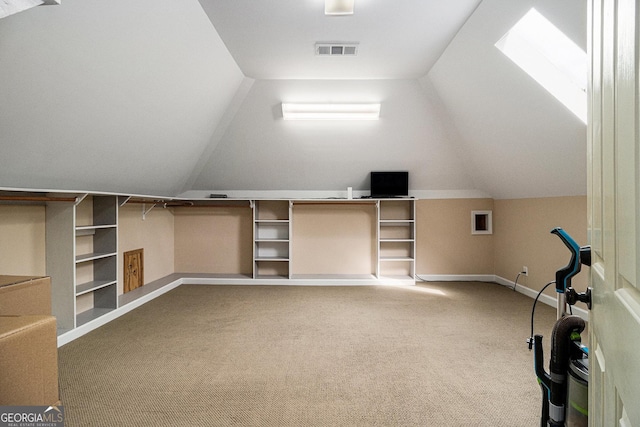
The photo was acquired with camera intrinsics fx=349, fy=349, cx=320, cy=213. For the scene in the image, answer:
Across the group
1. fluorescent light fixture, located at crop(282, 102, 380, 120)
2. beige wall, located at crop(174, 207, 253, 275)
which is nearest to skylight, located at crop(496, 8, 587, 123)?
fluorescent light fixture, located at crop(282, 102, 380, 120)

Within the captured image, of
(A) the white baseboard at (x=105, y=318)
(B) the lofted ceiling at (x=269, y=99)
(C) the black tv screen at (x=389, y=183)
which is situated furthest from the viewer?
(C) the black tv screen at (x=389, y=183)

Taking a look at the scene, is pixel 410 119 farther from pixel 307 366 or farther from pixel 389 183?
pixel 307 366

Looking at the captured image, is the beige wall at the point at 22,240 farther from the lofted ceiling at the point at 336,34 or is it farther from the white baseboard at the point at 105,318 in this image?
the lofted ceiling at the point at 336,34

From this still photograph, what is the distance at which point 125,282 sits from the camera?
15.5 feet

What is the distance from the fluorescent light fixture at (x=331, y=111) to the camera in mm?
4473

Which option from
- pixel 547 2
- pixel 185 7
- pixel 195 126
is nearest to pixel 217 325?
pixel 195 126

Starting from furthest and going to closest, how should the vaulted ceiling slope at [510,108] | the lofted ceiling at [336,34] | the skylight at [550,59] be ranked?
1. the skylight at [550,59]
2. the lofted ceiling at [336,34]
3. the vaulted ceiling slope at [510,108]

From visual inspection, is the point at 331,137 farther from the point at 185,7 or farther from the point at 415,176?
the point at 185,7

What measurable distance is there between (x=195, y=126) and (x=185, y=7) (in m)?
1.79

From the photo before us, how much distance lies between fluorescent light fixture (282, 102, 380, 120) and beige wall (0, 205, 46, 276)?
9.48 feet

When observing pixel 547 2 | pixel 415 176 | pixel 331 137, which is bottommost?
pixel 415 176

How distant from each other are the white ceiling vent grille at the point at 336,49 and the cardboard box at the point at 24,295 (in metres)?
3.07

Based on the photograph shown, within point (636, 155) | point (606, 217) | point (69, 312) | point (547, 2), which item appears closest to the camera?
point (636, 155)

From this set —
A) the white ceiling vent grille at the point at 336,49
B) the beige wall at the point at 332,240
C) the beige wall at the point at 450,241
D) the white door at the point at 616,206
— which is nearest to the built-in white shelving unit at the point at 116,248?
the beige wall at the point at 332,240
